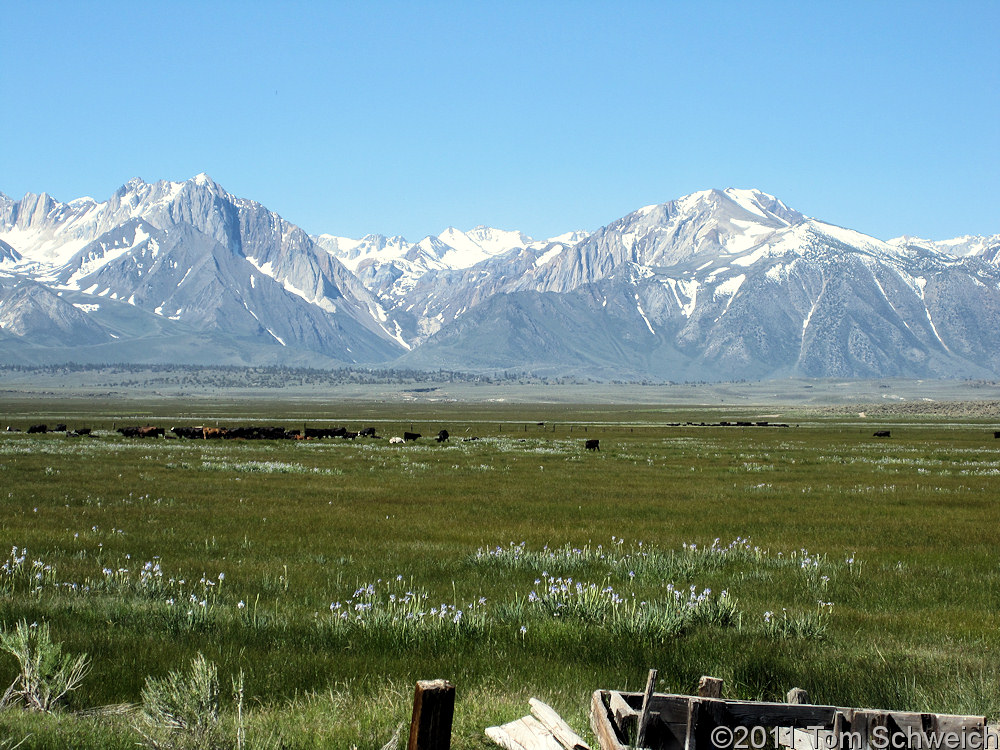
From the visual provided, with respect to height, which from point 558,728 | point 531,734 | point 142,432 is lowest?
point 142,432

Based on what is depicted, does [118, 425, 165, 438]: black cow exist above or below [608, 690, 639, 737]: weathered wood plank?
below

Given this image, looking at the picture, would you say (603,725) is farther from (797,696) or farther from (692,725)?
(797,696)

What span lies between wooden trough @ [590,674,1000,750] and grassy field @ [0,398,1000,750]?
A: 3.88 feet

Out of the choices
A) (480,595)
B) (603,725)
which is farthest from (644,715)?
(480,595)

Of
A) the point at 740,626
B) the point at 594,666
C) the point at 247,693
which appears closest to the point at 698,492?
the point at 740,626

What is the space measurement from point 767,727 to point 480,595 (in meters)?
6.93

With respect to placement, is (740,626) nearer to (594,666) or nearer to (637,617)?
(637,617)

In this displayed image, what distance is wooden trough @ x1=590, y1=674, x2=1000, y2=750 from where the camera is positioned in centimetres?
577

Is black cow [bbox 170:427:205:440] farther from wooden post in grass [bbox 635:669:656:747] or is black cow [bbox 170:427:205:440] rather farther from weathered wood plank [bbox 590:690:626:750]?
wooden post in grass [bbox 635:669:656:747]

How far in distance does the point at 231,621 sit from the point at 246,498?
18.1m

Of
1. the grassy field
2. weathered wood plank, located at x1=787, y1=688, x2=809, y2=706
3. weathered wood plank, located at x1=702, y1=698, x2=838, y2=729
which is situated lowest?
the grassy field

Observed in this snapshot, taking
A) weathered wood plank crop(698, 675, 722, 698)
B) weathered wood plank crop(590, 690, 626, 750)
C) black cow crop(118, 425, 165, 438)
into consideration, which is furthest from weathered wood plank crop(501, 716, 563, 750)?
black cow crop(118, 425, 165, 438)

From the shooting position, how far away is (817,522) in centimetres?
2377

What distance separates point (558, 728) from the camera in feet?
20.4
